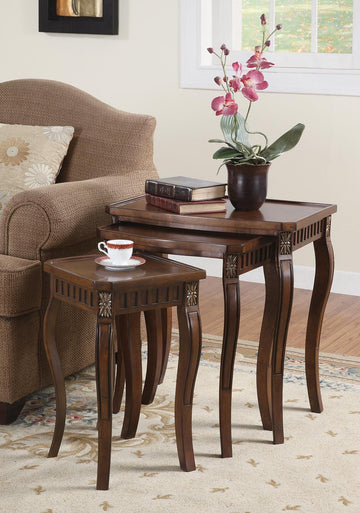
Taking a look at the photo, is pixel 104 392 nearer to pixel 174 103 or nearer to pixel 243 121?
pixel 243 121

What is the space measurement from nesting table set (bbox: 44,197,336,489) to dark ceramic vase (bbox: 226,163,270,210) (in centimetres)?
4

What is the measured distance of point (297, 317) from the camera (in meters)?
3.60

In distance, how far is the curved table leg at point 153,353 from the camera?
2564mm

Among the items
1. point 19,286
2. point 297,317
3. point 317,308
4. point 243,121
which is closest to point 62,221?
point 19,286

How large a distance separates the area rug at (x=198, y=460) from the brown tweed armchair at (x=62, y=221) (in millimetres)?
172

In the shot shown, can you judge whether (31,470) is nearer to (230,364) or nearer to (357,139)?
(230,364)

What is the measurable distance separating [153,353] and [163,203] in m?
0.50

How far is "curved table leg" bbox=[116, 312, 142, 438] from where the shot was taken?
7.75ft

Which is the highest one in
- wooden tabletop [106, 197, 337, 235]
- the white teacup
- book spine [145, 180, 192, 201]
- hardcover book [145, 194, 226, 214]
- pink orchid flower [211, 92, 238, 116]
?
pink orchid flower [211, 92, 238, 116]

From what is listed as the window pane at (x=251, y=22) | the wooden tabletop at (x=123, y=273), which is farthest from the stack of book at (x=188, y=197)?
the window pane at (x=251, y=22)

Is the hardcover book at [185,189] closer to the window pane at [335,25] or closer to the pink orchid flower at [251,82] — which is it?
the pink orchid flower at [251,82]

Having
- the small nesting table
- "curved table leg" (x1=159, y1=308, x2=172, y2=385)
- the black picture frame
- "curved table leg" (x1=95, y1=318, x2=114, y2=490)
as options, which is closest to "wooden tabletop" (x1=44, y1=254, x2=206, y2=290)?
the small nesting table

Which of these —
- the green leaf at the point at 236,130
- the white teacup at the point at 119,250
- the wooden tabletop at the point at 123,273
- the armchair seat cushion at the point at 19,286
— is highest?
the green leaf at the point at 236,130

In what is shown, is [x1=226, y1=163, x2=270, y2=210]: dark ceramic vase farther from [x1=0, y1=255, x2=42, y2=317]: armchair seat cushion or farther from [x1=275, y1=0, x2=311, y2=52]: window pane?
[x1=275, y1=0, x2=311, y2=52]: window pane
